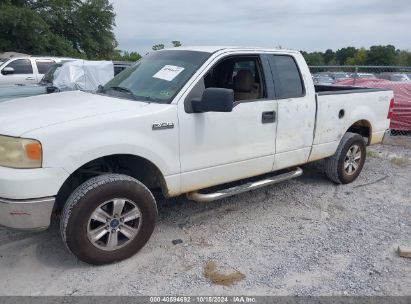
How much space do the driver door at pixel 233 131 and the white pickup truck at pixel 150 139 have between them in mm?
11

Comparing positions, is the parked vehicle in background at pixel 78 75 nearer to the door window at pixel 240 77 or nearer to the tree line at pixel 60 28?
the door window at pixel 240 77

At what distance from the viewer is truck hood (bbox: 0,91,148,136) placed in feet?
10.5

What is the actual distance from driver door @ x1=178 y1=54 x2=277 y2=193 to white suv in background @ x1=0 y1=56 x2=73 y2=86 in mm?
10091

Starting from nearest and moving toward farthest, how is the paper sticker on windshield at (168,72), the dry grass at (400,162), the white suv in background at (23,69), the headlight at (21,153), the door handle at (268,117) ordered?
the headlight at (21,153) < the paper sticker on windshield at (168,72) < the door handle at (268,117) < the dry grass at (400,162) < the white suv in background at (23,69)

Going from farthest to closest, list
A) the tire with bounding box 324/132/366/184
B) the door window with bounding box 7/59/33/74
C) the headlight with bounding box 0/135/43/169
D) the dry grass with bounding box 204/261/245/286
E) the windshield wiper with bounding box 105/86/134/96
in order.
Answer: the door window with bounding box 7/59/33/74
the tire with bounding box 324/132/366/184
the windshield wiper with bounding box 105/86/134/96
the dry grass with bounding box 204/261/245/286
the headlight with bounding box 0/135/43/169

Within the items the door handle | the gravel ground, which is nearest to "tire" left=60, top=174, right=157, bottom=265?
the gravel ground

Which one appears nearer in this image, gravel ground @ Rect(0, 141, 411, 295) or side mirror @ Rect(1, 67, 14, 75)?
gravel ground @ Rect(0, 141, 411, 295)

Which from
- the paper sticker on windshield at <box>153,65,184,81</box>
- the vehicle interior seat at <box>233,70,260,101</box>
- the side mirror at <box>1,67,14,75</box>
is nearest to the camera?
the paper sticker on windshield at <box>153,65,184,81</box>

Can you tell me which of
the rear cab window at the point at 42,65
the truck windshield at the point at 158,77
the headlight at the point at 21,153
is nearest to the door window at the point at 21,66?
the rear cab window at the point at 42,65

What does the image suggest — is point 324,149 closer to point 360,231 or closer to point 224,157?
point 360,231

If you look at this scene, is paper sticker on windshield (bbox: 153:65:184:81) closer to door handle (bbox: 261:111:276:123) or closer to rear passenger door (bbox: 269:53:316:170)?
door handle (bbox: 261:111:276:123)

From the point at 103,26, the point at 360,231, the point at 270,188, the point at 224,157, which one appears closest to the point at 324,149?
the point at 270,188

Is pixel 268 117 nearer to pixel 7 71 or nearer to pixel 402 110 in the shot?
pixel 402 110

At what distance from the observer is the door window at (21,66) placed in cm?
1323
